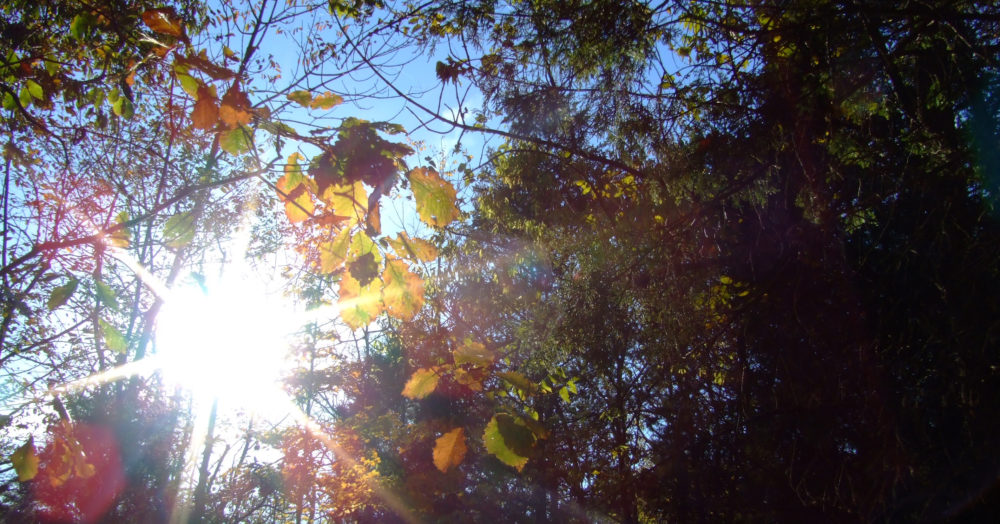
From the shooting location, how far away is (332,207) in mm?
1659

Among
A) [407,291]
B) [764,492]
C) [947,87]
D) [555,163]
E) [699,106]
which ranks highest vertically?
[555,163]

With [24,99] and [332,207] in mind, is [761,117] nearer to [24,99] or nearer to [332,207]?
[332,207]

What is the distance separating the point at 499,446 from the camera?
1333 mm

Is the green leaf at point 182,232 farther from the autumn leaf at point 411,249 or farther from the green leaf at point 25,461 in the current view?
the autumn leaf at point 411,249

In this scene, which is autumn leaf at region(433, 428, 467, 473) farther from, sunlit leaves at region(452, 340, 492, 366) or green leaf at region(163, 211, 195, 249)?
green leaf at region(163, 211, 195, 249)

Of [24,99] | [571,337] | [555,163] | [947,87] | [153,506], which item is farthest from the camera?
[153,506]

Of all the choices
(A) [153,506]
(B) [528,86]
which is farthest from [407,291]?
(A) [153,506]

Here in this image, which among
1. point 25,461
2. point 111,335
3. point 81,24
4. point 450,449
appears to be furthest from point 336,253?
point 81,24

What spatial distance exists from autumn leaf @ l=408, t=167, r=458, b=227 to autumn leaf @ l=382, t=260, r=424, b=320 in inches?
6.4

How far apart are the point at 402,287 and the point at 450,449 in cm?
47

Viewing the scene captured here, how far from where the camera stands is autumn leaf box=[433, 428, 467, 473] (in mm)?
1337

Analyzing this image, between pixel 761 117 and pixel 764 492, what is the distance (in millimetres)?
4525

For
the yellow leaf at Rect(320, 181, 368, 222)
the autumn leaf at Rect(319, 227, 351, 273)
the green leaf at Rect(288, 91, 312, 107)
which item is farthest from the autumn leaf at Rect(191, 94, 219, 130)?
the autumn leaf at Rect(319, 227, 351, 273)

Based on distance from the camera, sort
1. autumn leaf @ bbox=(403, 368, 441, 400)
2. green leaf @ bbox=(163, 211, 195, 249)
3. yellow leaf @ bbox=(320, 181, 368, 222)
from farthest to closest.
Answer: green leaf @ bbox=(163, 211, 195, 249) → yellow leaf @ bbox=(320, 181, 368, 222) → autumn leaf @ bbox=(403, 368, 441, 400)
